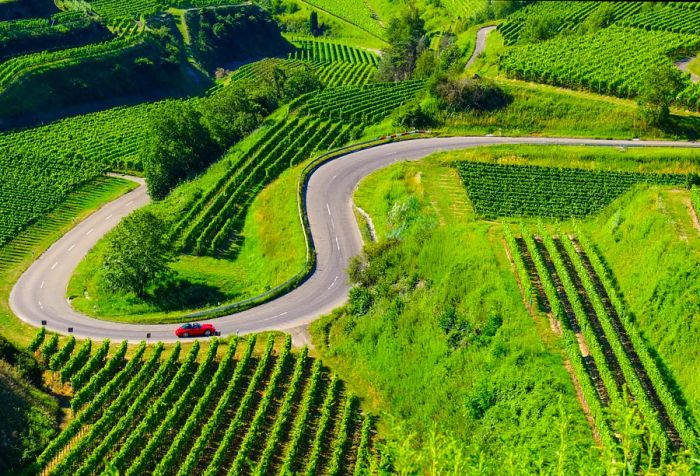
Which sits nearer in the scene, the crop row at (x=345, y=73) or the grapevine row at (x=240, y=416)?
the grapevine row at (x=240, y=416)

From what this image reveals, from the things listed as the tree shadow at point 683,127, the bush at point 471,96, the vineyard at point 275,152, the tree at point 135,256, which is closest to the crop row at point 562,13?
the vineyard at point 275,152

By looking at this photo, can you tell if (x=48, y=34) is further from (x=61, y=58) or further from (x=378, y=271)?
(x=378, y=271)

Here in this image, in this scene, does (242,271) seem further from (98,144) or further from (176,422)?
(98,144)

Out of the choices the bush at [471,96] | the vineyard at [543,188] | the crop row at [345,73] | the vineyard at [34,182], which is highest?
the crop row at [345,73]

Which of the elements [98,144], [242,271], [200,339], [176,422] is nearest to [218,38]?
[98,144]

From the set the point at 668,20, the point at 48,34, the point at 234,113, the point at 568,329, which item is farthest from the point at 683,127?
the point at 48,34

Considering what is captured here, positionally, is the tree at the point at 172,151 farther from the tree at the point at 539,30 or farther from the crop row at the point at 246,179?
the tree at the point at 539,30

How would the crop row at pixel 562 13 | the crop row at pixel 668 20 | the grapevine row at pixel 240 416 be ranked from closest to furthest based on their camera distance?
the grapevine row at pixel 240 416, the crop row at pixel 668 20, the crop row at pixel 562 13

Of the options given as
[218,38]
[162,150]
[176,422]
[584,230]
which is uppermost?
[218,38]
